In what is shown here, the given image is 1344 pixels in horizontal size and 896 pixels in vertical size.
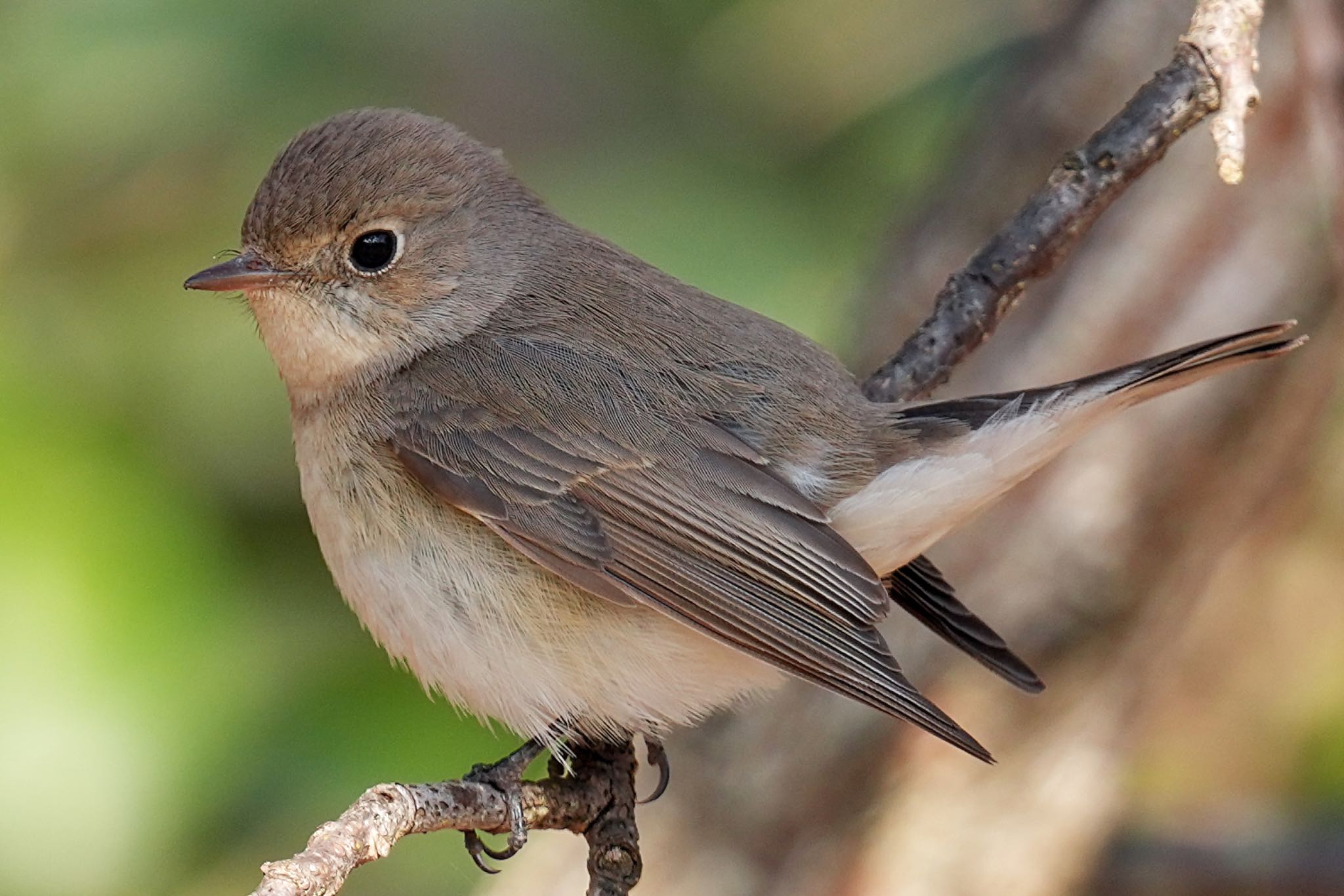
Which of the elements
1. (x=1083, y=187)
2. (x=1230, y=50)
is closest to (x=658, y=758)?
(x=1083, y=187)

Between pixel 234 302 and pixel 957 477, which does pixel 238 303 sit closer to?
pixel 234 302

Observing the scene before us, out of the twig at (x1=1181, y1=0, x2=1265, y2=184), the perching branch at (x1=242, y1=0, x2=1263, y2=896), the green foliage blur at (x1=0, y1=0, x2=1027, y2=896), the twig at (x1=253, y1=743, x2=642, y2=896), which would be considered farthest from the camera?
the green foliage blur at (x1=0, y1=0, x2=1027, y2=896)

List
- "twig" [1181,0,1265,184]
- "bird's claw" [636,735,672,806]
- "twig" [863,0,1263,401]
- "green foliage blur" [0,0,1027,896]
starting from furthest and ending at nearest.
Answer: "green foliage blur" [0,0,1027,896]
"bird's claw" [636,735,672,806]
"twig" [863,0,1263,401]
"twig" [1181,0,1265,184]

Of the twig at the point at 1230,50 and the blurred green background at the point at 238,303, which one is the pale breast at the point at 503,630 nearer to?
the blurred green background at the point at 238,303

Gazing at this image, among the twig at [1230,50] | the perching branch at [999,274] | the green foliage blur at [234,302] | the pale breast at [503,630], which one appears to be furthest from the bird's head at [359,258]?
the twig at [1230,50]

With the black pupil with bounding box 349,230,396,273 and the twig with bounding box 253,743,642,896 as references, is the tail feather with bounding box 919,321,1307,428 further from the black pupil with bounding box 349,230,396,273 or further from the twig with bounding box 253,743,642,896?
the black pupil with bounding box 349,230,396,273

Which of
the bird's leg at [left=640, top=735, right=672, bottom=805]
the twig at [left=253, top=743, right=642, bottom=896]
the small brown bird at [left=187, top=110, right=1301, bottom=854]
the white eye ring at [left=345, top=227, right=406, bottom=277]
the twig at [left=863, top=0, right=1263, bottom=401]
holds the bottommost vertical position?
the twig at [left=253, top=743, right=642, bottom=896]

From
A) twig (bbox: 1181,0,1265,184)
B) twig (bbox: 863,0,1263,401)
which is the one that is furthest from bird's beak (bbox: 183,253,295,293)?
twig (bbox: 1181,0,1265,184)
